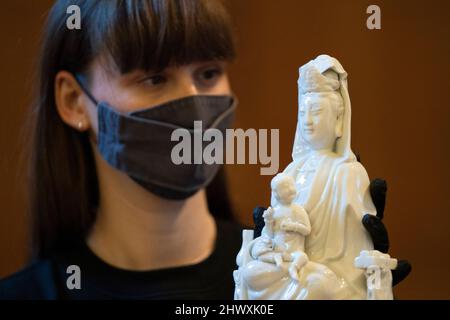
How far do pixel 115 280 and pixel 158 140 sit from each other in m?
0.45

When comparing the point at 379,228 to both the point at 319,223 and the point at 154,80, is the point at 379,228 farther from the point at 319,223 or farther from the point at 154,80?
the point at 154,80

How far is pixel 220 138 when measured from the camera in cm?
189

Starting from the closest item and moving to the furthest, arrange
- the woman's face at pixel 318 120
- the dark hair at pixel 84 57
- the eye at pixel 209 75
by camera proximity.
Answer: the woman's face at pixel 318 120 → the dark hair at pixel 84 57 → the eye at pixel 209 75

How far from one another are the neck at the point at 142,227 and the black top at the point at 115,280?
0.03m

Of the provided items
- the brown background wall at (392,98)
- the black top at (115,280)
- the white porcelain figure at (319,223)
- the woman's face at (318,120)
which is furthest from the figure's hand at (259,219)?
the black top at (115,280)

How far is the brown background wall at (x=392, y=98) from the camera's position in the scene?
1.89 m

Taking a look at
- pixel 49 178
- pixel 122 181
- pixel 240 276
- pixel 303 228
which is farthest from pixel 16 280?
pixel 303 228

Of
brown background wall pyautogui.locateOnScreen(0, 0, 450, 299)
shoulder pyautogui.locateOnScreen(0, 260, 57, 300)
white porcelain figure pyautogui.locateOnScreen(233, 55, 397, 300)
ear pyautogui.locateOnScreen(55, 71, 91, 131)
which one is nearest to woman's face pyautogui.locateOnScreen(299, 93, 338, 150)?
white porcelain figure pyautogui.locateOnScreen(233, 55, 397, 300)

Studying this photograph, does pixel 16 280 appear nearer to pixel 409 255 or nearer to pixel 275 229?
pixel 275 229

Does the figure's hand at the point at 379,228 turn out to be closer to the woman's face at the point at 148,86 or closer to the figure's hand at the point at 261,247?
the figure's hand at the point at 261,247

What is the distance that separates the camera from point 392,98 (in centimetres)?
194

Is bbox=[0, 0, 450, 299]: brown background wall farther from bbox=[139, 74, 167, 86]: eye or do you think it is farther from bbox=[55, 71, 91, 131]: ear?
bbox=[139, 74, 167, 86]: eye

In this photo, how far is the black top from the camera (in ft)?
6.25

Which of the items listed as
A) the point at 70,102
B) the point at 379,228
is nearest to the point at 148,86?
the point at 70,102
